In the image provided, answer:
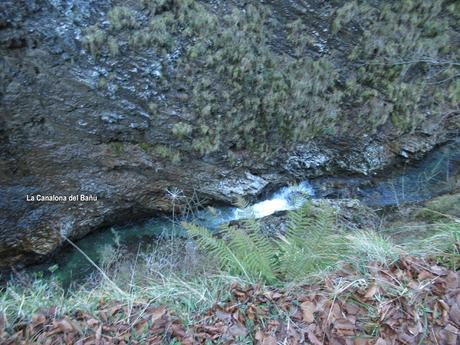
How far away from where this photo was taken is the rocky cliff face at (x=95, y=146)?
175 inches

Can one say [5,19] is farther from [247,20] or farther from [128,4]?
[247,20]

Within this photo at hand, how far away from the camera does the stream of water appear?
5.08 m

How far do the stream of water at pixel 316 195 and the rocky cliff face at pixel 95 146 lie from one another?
18 cm

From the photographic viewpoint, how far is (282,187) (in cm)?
551

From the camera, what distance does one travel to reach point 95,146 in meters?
4.84

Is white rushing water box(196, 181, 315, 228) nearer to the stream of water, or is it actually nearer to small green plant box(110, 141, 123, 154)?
the stream of water

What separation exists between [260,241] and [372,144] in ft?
10.3

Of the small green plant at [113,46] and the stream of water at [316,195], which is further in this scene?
the stream of water at [316,195]

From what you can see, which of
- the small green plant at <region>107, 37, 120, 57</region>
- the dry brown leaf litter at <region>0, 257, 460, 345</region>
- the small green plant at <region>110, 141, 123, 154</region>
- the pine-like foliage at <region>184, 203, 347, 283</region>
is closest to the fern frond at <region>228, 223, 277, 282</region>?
the pine-like foliage at <region>184, 203, 347, 283</region>

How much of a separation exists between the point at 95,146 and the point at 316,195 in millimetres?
3164

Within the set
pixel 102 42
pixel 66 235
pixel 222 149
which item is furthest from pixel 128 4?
pixel 66 235

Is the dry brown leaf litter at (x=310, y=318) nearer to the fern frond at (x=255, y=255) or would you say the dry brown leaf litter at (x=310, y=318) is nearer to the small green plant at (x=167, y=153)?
the fern frond at (x=255, y=255)

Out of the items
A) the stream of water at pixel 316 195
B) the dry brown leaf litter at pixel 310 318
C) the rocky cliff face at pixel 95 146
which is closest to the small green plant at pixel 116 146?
the rocky cliff face at pixel 95 146

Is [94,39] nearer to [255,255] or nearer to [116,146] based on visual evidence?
[116,146]
